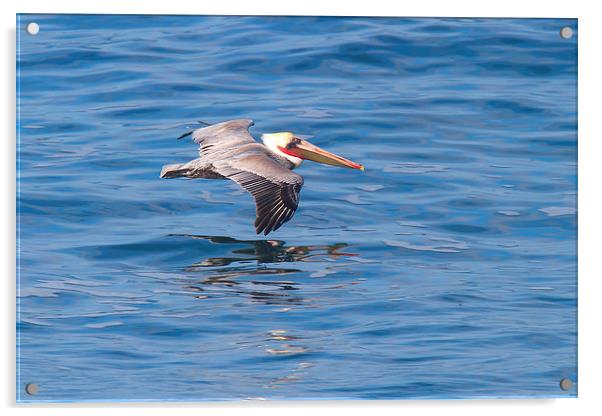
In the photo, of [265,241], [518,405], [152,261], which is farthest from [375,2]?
[518,405]

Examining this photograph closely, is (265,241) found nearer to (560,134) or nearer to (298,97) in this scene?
(298,97)

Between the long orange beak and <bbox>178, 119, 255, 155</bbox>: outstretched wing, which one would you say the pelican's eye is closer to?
the long orange beak

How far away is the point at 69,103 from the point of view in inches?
227

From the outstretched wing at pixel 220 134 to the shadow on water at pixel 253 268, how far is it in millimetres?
419

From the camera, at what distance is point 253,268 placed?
579cm

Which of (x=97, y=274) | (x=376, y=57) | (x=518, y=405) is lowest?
(x=518, y=405)

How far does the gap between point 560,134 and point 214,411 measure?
203 cm

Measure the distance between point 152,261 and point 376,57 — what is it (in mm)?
1383

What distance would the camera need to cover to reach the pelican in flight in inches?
226

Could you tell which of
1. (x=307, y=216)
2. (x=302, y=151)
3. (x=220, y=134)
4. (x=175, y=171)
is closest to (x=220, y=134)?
(x=220, y=134)

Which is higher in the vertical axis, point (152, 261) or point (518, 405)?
A: point (152, 261)

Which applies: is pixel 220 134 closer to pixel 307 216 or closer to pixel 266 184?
pixel 266 184

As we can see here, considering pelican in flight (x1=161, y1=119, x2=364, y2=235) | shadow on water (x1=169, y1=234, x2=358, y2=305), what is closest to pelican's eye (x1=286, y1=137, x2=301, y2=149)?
pelican in flight (x1=161, y1=119, x2=364, y2=235)

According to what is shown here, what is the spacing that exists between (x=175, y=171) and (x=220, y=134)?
0.88ft
